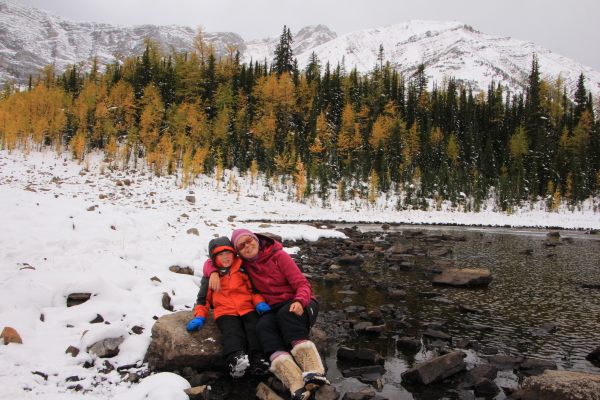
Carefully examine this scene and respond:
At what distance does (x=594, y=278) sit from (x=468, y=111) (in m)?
52.0

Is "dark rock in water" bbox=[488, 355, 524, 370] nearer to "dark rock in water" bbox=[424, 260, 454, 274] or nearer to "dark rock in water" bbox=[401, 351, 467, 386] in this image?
"dark rock in water" bbox=[401, 351, 467, 386]

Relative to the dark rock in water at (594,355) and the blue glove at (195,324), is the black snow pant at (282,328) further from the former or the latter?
the dark rock in water at (594,355)

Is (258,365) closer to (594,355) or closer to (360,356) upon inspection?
(360,356)

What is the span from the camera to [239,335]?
3.87 m

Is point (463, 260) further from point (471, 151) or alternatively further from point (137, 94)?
point (137, 94)

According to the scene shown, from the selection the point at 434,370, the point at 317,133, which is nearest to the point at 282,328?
the point at 434,370

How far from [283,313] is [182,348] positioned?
126cm

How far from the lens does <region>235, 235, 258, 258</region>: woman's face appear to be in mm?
4141

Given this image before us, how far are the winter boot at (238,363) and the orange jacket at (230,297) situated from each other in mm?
557

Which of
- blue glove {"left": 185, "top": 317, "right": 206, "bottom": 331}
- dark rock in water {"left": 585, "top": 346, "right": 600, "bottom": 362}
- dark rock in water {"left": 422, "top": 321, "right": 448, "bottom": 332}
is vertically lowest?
dark rock in water {"left": 422, "top": 321, "right": 448, "bottom": 332}

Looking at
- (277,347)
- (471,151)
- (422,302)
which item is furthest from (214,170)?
(471,151)

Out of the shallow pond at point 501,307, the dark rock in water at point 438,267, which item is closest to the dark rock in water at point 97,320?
the shallow pond at point 501,307

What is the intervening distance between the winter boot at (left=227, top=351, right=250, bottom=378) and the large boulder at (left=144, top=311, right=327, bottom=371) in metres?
0.35

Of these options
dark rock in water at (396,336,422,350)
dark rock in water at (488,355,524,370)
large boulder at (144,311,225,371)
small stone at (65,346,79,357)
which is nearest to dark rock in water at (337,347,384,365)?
dark rock in water at (396,336,422,350)
